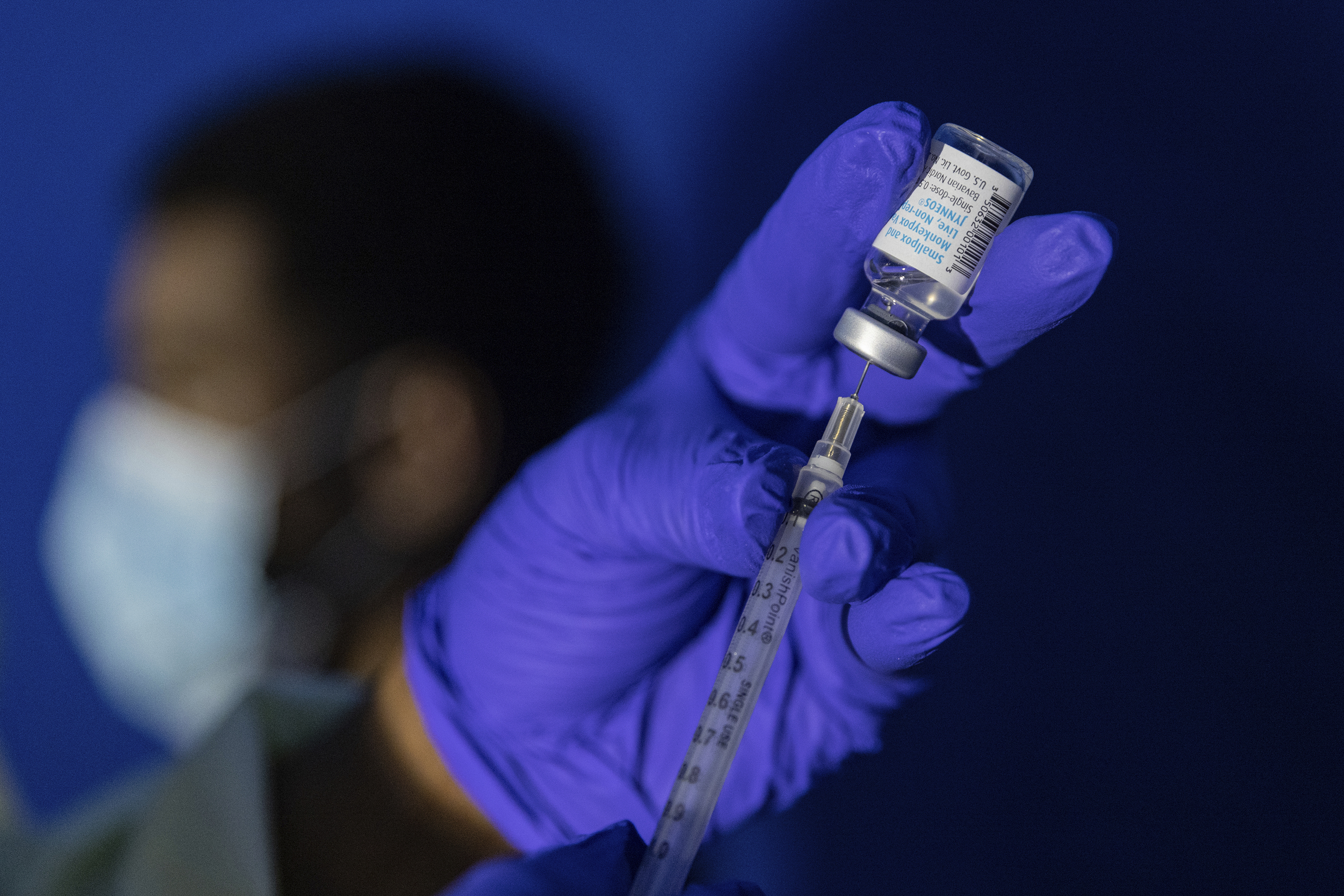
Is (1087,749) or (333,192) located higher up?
(333,192)

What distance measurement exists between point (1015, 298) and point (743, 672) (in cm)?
43

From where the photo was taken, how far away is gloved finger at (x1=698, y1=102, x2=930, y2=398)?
2.32 feet

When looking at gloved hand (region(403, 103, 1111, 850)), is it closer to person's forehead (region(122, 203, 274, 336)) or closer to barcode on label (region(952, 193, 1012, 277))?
barcode on label (region(952, 193, 1012, 277))

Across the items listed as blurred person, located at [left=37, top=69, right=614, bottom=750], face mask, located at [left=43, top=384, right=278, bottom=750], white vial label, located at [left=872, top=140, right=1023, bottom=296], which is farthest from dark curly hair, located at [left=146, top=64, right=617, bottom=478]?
white vial label, located at [left=872, top=140, right=1023, bottom=296]

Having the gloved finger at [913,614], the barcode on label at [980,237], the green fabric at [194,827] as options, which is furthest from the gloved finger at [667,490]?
the green fabric at [194,827]

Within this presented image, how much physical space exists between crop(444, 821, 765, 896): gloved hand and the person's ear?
38.4 inches

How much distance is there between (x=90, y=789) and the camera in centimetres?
179

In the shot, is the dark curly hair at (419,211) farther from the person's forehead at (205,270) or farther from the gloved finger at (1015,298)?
the gloved finger at (1015,298)

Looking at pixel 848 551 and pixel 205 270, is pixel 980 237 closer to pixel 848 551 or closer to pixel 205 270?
pixel 848 551

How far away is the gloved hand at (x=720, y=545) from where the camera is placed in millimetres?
721

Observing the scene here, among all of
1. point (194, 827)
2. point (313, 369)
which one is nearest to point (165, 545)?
point (313, 369)

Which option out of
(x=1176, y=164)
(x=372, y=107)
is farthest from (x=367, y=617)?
(x=1176, y=164)

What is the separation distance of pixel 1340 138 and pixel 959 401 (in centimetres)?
57

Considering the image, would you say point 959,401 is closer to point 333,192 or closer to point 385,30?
point 333,192
